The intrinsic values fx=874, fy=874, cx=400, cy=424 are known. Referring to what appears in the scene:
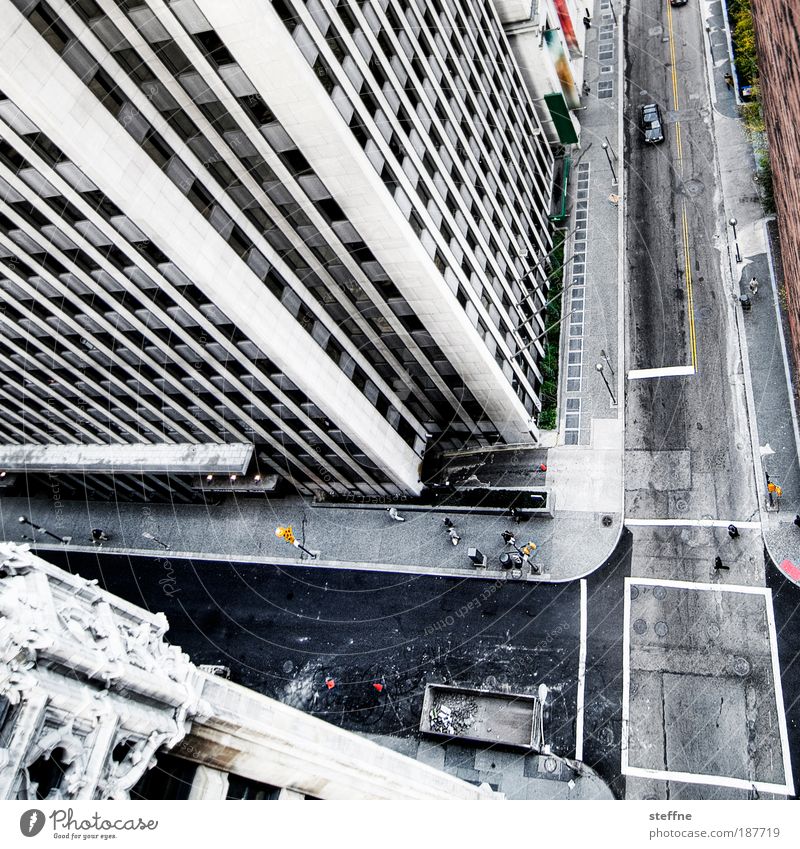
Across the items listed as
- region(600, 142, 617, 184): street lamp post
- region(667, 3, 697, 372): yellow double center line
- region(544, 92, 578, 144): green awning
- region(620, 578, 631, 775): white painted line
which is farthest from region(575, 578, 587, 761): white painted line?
region(544, 92, 578, 144): green awning

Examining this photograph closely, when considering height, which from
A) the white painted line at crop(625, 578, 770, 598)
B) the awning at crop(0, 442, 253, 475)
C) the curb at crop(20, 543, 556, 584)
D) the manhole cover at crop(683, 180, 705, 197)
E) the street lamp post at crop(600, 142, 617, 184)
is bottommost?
the white painted line at crop(625, 578, 770, 598)

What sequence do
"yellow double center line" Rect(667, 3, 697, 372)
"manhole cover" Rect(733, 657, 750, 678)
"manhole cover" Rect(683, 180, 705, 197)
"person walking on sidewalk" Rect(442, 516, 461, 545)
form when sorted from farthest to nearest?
"manhole cover" Rect(683, 180, 705, 197) → "yellow double center line" Rect(667, 3, 697, 372) → "person walking on sidewalk" Rect(442, 516, 461, 545) → "manhole cover" Rect(733, 657, 750, 678)

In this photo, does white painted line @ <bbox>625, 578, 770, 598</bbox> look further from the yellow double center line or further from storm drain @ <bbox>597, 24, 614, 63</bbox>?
storm drain @ <bbox>597, 24, 614, 63</bbox>

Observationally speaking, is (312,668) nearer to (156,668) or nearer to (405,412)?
(405,412)

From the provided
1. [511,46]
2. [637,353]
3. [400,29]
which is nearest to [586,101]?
[511,46]

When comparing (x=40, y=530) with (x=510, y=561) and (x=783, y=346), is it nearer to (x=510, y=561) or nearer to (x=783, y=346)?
(x=510, y=561)

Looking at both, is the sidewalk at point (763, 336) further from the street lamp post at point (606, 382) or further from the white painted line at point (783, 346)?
the street lamp post at point (606, 382)
